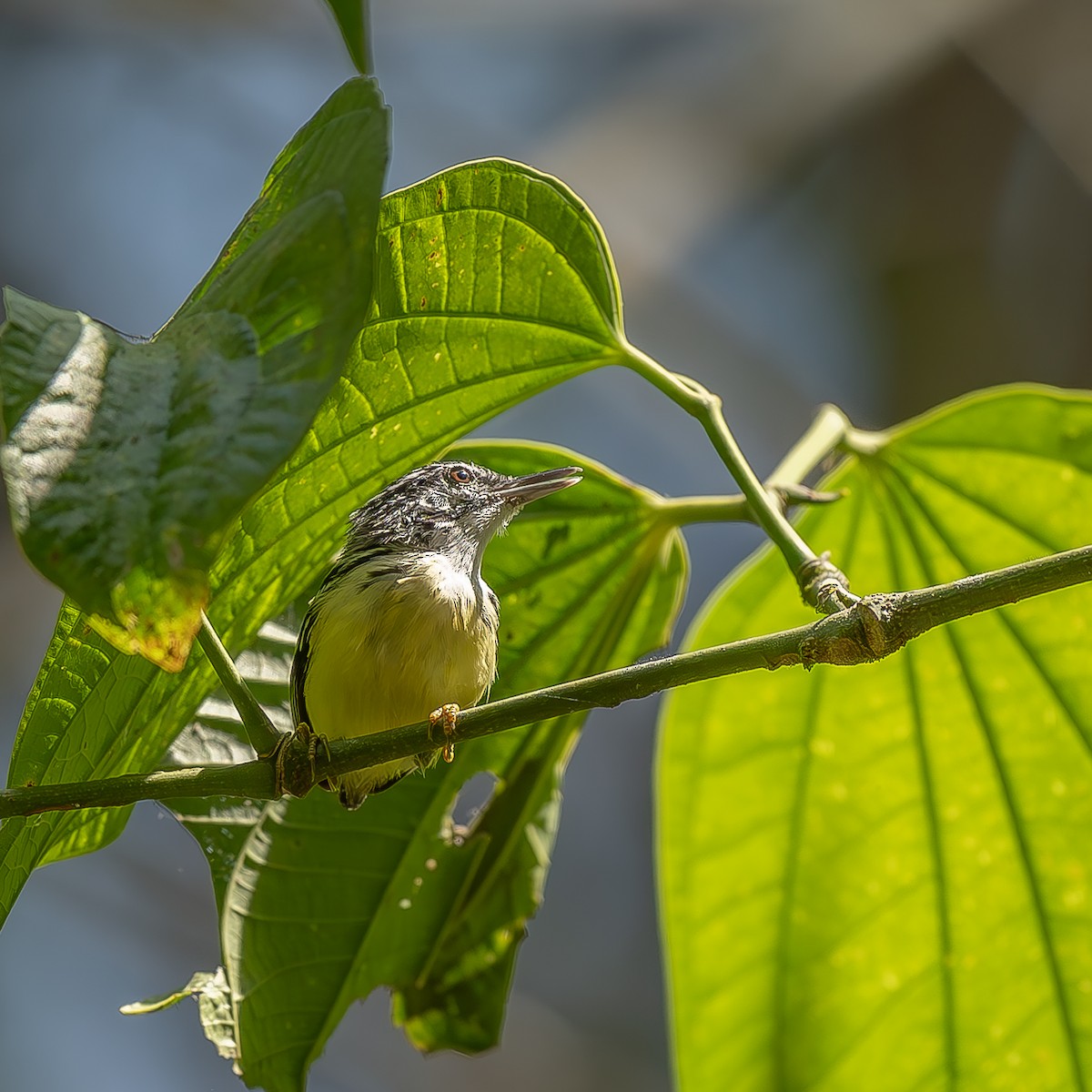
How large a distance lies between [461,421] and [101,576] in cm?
88

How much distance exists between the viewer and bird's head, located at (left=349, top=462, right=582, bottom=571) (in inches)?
90.2

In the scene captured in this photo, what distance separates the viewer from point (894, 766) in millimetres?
2119

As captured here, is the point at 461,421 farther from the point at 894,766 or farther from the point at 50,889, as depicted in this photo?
the point at 50,889

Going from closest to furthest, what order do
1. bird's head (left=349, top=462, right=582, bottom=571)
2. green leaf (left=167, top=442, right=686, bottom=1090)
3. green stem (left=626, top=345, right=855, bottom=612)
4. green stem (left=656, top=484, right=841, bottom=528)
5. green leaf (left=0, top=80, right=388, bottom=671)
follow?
1. green leaf (left=0, top=80, right=388, bottom=671)
2. green stem (left=626, top=345, right=855, bottom=612)
3. green stem (left=656, top=484, right=841, bottom=528)
4. green leaf (left=167, top=442, right=686, bottom=1090)
5. bird's head (left=349, top=462, right=582, bottom=571)

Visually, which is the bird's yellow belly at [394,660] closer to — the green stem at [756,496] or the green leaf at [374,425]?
the green leaf at [374,425]

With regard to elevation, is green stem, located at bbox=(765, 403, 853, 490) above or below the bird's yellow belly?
above

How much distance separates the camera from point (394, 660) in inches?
84.9

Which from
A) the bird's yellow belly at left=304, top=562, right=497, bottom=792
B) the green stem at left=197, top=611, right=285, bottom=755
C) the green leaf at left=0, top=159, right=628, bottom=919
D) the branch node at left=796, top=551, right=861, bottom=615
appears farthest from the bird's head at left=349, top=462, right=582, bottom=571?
the green stem at left=197, top=611, right=285, bottom=755

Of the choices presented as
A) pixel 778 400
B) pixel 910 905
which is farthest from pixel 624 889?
pixel 910 905

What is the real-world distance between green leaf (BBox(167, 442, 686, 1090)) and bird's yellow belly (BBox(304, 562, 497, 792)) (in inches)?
2.8

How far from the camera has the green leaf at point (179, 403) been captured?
2.72ft

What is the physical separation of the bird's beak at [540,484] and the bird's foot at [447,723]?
372 mm

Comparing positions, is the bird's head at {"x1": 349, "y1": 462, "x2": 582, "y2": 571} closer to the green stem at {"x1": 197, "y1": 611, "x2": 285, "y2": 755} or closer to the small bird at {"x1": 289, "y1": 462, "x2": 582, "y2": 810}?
the small bird at {"x1": 289, "y1": 462, "x2": 582, "y2": 810}

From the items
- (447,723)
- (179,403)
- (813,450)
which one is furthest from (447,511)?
(179,403)
